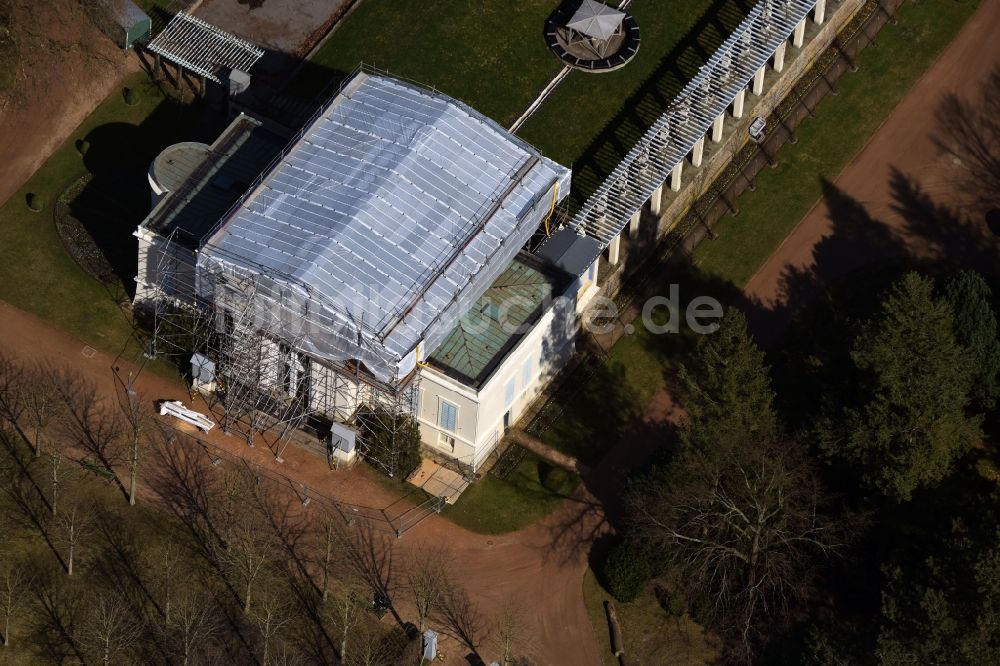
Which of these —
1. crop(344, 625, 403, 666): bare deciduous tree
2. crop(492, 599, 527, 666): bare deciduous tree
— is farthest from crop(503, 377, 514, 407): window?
crop(344, 625, 403, 666): bare deciduous tree

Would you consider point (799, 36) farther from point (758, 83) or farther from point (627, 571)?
point (627, 571)

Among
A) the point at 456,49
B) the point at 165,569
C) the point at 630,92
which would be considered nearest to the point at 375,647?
the point at 165,569

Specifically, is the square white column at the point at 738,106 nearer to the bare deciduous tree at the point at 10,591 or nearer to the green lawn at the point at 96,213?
the green lawn at the point at 96,213

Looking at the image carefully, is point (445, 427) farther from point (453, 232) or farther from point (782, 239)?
point (782, 239)

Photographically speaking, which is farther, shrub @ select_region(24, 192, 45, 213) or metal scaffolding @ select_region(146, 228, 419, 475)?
shrub @ select_region(24, 192, 45, 213)

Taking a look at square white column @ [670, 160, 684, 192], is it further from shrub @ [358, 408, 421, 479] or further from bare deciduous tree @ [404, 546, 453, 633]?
bare deciduous tree @ [404, 546, 453, 633]

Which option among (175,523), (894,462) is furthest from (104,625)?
(894,462)
